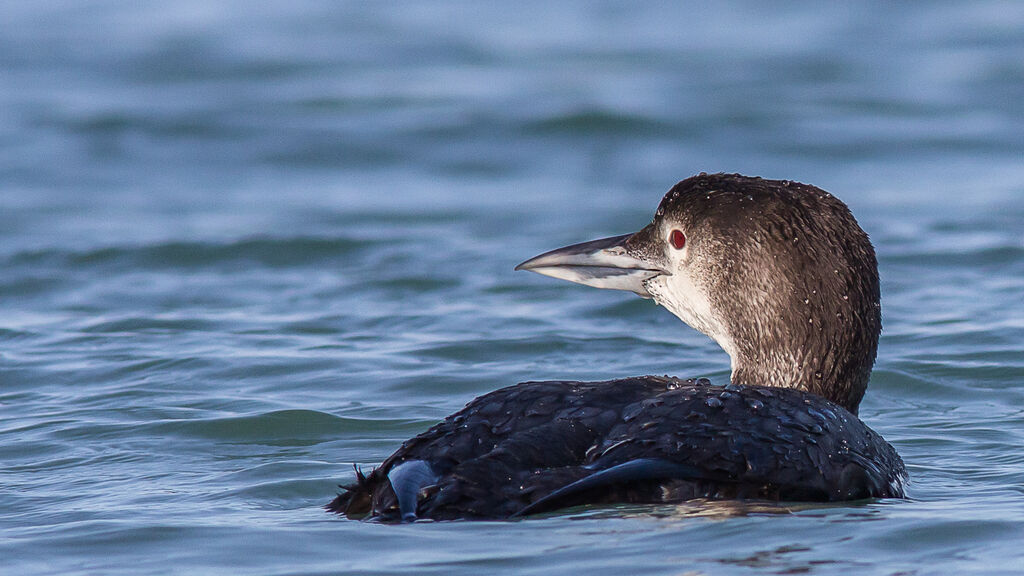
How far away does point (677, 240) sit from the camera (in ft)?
17.6

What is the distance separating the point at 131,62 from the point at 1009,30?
835 cm

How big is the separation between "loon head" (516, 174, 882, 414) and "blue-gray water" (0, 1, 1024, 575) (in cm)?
49

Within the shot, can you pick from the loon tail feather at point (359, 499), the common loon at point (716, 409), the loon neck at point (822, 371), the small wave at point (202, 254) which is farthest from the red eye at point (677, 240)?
the small wave at point (202, 254)

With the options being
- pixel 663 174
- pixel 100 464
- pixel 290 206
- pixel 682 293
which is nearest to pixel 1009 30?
pixel 663 174

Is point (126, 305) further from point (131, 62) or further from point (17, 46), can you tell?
point (17, 46)

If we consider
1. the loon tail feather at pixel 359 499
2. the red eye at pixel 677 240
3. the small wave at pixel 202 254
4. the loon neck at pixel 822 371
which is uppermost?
the small wave at pixel 202 254

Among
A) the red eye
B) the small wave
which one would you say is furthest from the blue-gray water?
the red eye

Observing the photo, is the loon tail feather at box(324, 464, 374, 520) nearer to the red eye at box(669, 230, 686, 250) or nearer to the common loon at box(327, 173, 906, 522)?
the common loon at box(327, 173, 906, 522)

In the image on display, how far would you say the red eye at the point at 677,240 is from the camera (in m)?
5.35

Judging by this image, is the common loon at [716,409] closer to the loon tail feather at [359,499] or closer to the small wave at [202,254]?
the loon tail feather at [359,499]

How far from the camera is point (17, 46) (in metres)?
15.9

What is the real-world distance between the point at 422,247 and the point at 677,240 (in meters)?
4.24

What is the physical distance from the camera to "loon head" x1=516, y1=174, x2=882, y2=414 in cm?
495

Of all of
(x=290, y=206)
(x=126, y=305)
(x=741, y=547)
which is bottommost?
(x=741, y=547)
